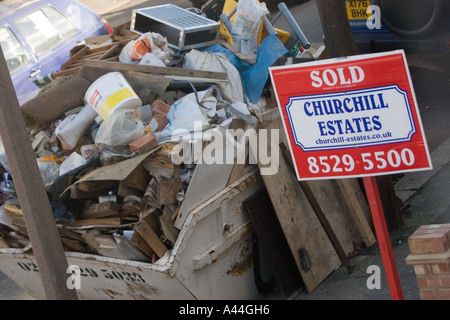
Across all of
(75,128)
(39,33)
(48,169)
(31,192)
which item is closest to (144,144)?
(75,128)

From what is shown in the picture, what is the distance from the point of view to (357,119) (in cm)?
370

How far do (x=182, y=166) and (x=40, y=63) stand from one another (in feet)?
15.9

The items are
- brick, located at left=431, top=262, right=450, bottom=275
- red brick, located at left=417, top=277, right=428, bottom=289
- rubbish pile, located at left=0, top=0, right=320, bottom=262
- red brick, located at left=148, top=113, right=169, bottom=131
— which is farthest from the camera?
red brick, located at left=148, top=113, right=169, bottom=131

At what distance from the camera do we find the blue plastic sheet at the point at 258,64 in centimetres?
619

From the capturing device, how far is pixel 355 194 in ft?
19.9

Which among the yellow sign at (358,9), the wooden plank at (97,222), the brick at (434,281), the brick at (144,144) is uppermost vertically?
the brick at (144,144)

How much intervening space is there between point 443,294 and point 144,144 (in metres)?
2.34

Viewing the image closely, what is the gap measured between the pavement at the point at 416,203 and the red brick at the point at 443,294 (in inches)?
42.8

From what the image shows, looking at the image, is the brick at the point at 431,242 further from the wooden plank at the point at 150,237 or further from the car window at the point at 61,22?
the car window at the point at 61,22

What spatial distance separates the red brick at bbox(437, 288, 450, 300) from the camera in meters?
3.66

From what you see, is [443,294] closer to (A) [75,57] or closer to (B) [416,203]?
(B) [416,203]

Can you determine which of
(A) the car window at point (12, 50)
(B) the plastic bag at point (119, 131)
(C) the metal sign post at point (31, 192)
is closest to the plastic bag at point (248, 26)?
(B) the plastic bag at point (119, 131)

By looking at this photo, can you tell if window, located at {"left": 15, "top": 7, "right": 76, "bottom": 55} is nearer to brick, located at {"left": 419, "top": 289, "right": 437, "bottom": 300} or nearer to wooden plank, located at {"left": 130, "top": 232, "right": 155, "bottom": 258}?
wooden plank, located at {"left": 130, "top": 232, "right": 155, "bottom": 258}

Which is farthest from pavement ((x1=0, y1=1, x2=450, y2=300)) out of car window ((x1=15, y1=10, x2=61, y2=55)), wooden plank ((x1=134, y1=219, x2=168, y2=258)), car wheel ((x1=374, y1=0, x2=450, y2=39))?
car window ((x1=15, y1=10, x2=61, y2=55))
